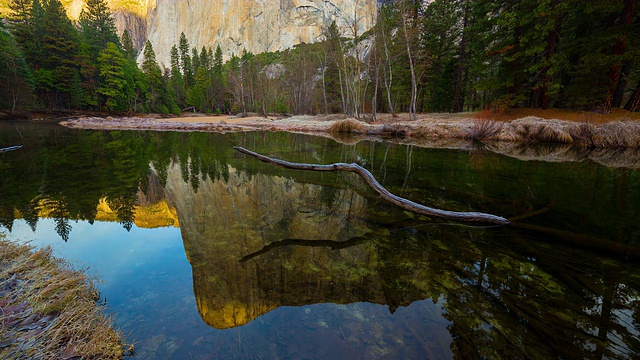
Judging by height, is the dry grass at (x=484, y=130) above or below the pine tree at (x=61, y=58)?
below

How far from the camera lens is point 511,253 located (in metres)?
3.15

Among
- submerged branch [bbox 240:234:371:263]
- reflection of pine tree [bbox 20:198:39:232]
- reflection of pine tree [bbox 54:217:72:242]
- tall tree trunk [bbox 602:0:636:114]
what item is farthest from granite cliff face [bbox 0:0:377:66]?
submerged branch [bbox 240:234:371:263]

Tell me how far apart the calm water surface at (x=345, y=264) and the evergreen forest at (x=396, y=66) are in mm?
13708

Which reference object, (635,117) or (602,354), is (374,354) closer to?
(602,354)

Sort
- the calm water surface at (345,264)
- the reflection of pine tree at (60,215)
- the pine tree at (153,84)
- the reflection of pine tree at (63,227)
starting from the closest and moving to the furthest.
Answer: the calm water surface at (345,264)
the reflection of pine tree at (63,227)
the reflection of pine tree at (60,215)
the pine tree at (153,84)

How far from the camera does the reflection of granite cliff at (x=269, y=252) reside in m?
2.44

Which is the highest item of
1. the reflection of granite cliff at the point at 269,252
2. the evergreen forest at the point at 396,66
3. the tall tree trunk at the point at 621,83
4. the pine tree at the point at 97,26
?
the pine tree at the point at 97,26

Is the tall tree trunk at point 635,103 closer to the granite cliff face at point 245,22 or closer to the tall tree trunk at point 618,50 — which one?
the tall tree trunk at point 618,50

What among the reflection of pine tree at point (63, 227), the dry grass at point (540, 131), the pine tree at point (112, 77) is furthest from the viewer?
the pine tree at point (112, 77)

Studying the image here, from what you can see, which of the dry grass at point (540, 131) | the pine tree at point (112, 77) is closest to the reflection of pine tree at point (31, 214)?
the dry grass at point (540, 131)

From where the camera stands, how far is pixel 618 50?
1348 cm

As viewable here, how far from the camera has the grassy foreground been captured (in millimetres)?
1512

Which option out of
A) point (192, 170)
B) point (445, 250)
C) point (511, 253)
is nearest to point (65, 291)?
point (445, 250)

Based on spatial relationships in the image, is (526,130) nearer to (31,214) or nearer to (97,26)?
(31,214)
